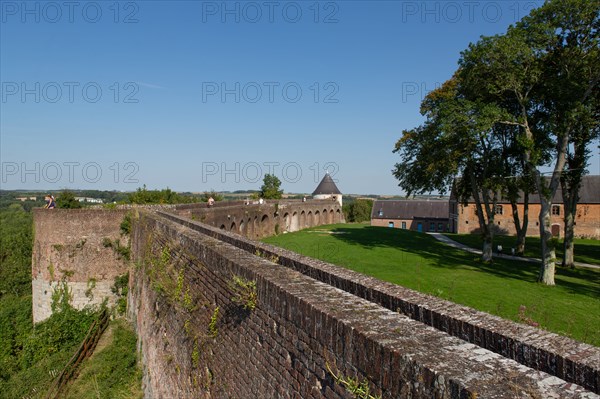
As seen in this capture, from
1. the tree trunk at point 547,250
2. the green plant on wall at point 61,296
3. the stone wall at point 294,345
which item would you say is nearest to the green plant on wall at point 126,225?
the green plant on wall at point 61,296

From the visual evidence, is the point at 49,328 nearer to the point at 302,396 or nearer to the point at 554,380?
the point at 302,396

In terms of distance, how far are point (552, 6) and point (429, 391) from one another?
1783 cm

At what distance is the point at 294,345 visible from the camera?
352 centimetres

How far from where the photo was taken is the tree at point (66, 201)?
19.7m

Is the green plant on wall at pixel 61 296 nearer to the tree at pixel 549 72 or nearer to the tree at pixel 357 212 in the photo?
the tree at pixel 549 72

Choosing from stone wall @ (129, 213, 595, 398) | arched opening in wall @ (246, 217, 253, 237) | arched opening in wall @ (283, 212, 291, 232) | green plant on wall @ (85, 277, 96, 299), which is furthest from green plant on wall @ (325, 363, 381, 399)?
arched opening in wall @ (283, 212, 291, 232)

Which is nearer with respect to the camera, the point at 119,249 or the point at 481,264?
the point at 119,249

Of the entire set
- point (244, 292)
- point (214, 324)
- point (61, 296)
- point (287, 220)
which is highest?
point (244, 292)

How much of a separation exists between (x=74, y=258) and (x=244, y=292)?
54.3ft

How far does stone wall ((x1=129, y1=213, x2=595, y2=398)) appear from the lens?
2117mm

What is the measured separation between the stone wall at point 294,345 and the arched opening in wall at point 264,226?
2569 centimetres

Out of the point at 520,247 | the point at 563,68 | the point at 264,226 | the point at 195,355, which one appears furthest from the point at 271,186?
the point at 195,355

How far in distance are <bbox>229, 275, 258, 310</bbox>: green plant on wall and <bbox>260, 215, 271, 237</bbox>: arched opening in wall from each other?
29290 millimetres

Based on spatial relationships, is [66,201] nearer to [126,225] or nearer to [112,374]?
[126,225]
